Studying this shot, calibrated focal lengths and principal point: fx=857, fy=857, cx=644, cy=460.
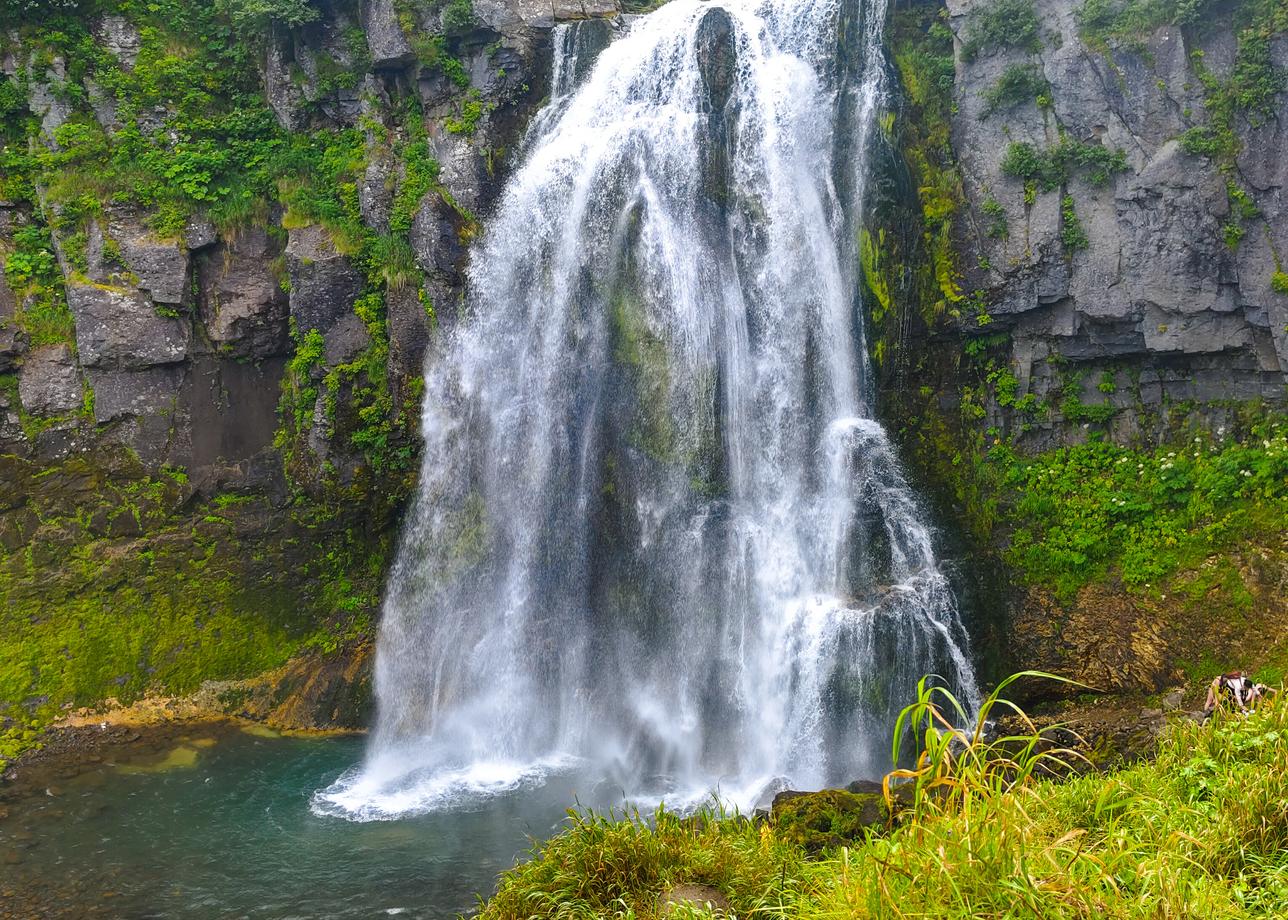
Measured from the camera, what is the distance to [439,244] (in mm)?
14422

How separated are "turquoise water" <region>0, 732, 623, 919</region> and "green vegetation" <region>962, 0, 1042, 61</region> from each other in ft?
41.4

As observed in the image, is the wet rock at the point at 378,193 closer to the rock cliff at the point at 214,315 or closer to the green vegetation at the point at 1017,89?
the rock cliff at the point at 214,315

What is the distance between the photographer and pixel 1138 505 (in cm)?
1221

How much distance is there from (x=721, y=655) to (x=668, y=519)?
212 cm

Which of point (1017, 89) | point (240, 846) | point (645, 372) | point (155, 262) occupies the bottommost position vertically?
point (240, 846)

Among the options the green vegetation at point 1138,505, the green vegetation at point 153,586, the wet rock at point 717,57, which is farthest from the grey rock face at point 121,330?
the green vegetation at point 1138,505

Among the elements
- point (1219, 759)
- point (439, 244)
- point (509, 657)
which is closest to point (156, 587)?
point (509, 657)

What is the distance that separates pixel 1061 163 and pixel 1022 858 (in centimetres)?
1214

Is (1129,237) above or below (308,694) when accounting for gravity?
above

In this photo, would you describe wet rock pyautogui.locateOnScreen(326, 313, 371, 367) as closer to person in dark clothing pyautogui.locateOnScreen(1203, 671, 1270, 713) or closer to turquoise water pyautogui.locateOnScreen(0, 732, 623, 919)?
turquoise water pyautogui.locateOnScreen(0, 732, 623, 919)

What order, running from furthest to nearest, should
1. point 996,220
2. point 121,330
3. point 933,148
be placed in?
point 121,330, point 933,148, point 996,220

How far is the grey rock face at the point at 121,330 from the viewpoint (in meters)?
14.1

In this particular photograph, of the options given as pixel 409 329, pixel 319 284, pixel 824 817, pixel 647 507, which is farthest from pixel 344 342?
pixel 824 817

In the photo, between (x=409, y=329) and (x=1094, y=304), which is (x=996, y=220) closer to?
(x=1094, y=304)
